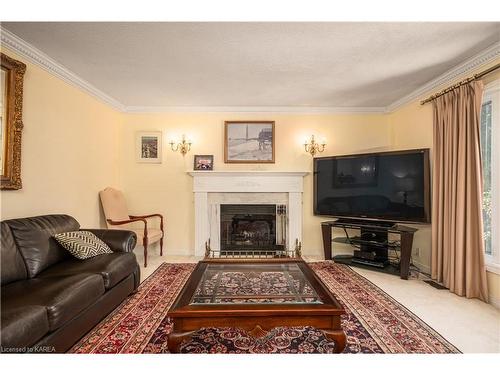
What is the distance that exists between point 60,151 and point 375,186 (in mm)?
4332

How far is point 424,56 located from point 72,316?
13.4 feet

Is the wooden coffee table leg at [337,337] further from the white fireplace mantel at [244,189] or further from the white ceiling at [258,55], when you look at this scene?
the white fireplace mantel at [244,189]

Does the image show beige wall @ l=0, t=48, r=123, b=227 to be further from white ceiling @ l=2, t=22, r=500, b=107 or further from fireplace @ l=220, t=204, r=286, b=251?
fireplace @ l=220, t=204, r=286, b=251

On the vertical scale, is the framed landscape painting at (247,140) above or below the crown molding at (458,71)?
below

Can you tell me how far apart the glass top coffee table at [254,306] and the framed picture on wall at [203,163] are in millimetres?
2570

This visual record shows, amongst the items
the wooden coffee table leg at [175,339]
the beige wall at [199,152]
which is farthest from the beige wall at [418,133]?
the wooden coffee table leg at [175,339]

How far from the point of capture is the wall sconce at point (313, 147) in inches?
181

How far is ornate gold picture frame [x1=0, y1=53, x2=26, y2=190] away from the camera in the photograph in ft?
8.05

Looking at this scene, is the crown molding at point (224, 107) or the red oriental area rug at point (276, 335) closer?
the red oriental area rug at point (276, 335)

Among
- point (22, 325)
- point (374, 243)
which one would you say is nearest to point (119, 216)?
point (22, 325)

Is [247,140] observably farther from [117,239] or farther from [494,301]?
[494,301]

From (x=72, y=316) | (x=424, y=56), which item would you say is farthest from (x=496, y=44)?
Result: (x=72, y=316)

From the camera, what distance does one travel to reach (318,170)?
4.50 meters
